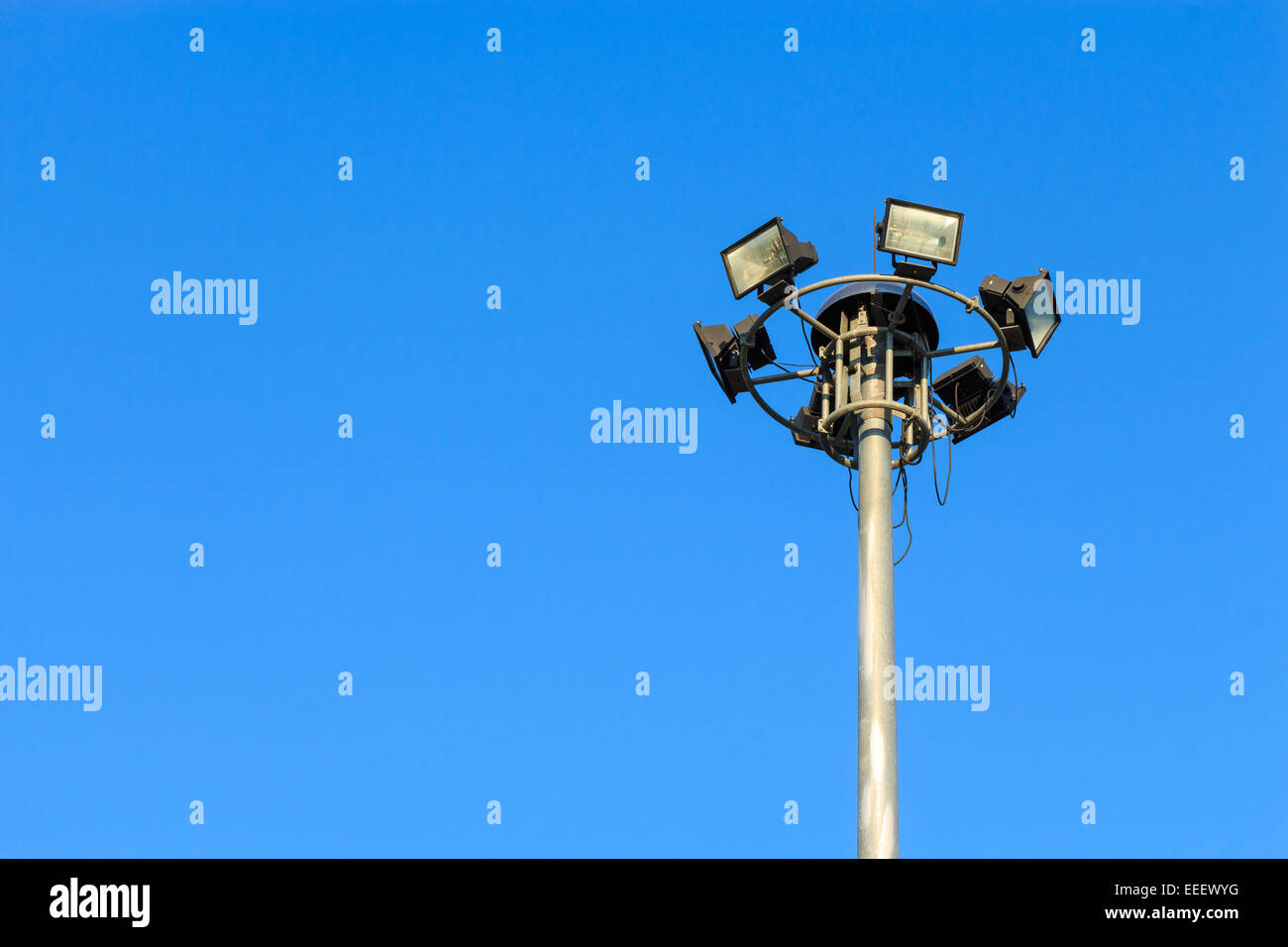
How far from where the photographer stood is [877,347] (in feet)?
73.3

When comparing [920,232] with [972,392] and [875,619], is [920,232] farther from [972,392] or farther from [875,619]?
[875,619]

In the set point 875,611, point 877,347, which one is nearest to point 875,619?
point 875,611

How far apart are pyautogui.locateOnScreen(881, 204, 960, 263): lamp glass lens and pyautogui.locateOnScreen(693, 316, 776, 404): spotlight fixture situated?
221 cm

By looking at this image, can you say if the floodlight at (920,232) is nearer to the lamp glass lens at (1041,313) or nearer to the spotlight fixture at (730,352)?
the lamp glass lens at (1041,313)

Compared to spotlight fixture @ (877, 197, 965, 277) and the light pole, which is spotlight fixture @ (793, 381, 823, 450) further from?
spotlight fixture @ (877, 197, 965, 277)

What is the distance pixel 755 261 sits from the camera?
73.5 feet

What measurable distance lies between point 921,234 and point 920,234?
0.04 feet

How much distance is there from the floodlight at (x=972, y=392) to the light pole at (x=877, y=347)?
2 centimetres

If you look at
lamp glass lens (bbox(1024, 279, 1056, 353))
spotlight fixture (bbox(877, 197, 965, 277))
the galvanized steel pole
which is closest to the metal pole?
the galvanized steel pole
